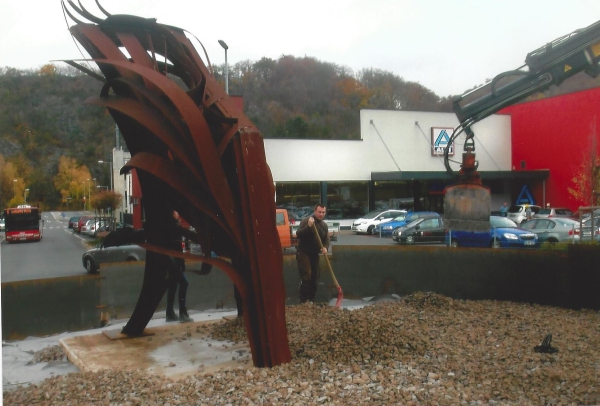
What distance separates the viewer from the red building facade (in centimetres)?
2392

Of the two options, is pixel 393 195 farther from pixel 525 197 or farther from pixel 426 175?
pixel 525 197

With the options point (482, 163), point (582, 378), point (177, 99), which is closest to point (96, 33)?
point (177, 99)

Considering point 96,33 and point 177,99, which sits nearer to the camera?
point 177,99

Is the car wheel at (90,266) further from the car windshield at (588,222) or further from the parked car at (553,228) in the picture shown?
the parked car at (553,228)

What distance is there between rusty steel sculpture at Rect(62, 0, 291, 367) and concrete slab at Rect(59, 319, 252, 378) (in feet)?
2.54

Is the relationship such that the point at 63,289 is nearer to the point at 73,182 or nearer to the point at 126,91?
the point at 126,91

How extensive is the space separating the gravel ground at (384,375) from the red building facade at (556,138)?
18.7 meters

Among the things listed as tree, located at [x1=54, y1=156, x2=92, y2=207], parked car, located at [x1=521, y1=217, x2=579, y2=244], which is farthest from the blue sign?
tree, located at [x1=54, y1=156, x2=92, y2=207]

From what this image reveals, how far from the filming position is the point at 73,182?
54.5ft

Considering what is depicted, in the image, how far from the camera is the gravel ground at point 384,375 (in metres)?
5.04

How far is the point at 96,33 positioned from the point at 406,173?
2648 centimetres

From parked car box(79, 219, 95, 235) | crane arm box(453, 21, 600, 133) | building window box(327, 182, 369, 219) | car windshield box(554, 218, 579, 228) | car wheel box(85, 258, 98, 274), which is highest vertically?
crane arm box(453, 21, 600, 133)

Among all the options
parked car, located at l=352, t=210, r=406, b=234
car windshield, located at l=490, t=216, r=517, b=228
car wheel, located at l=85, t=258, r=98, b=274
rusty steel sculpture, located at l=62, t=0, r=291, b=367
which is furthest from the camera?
parked car, located at l=352, t=210, r=406, b=234

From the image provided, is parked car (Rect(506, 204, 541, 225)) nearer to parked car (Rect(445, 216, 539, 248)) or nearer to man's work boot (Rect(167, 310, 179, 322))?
parked car (Rect(445, 216, 539, 248))
